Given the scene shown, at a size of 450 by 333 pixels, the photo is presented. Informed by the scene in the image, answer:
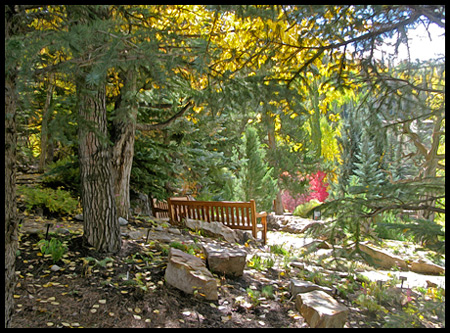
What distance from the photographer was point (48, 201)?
594 cm

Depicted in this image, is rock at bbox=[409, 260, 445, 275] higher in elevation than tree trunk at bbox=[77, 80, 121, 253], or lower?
lower

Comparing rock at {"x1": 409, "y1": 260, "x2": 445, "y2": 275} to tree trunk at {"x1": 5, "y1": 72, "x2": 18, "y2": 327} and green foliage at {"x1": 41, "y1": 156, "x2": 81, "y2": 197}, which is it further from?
tree trunk at {"x1": 5, "y1": 72, "x2": 18, "y2": 327}

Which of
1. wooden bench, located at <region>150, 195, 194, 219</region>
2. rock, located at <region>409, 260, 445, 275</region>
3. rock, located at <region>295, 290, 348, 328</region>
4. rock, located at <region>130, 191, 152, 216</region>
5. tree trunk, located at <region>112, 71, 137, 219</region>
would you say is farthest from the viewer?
wooden bench, located at <region>150, 195, 194, 219</region>

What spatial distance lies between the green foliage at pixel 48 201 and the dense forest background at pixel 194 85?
0.04 meters

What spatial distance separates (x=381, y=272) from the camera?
6.35 meters

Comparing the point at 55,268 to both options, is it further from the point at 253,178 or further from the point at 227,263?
the point at 253,178

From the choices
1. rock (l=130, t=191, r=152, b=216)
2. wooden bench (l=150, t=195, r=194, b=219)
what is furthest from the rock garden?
wooden bench (l=150, t=195, r=194, b=219)

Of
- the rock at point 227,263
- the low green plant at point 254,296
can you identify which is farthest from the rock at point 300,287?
the rock at point 227,263

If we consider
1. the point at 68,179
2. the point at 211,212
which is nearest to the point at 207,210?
the point at 211,212

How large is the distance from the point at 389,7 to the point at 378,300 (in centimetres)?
333

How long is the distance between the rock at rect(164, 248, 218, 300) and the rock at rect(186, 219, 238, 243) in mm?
2815

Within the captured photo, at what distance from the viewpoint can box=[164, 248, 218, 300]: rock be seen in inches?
145

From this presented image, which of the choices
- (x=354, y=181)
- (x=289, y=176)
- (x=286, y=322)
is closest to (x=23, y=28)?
(x=286, y=322)

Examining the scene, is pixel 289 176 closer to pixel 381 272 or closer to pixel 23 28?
pixel 381 272
